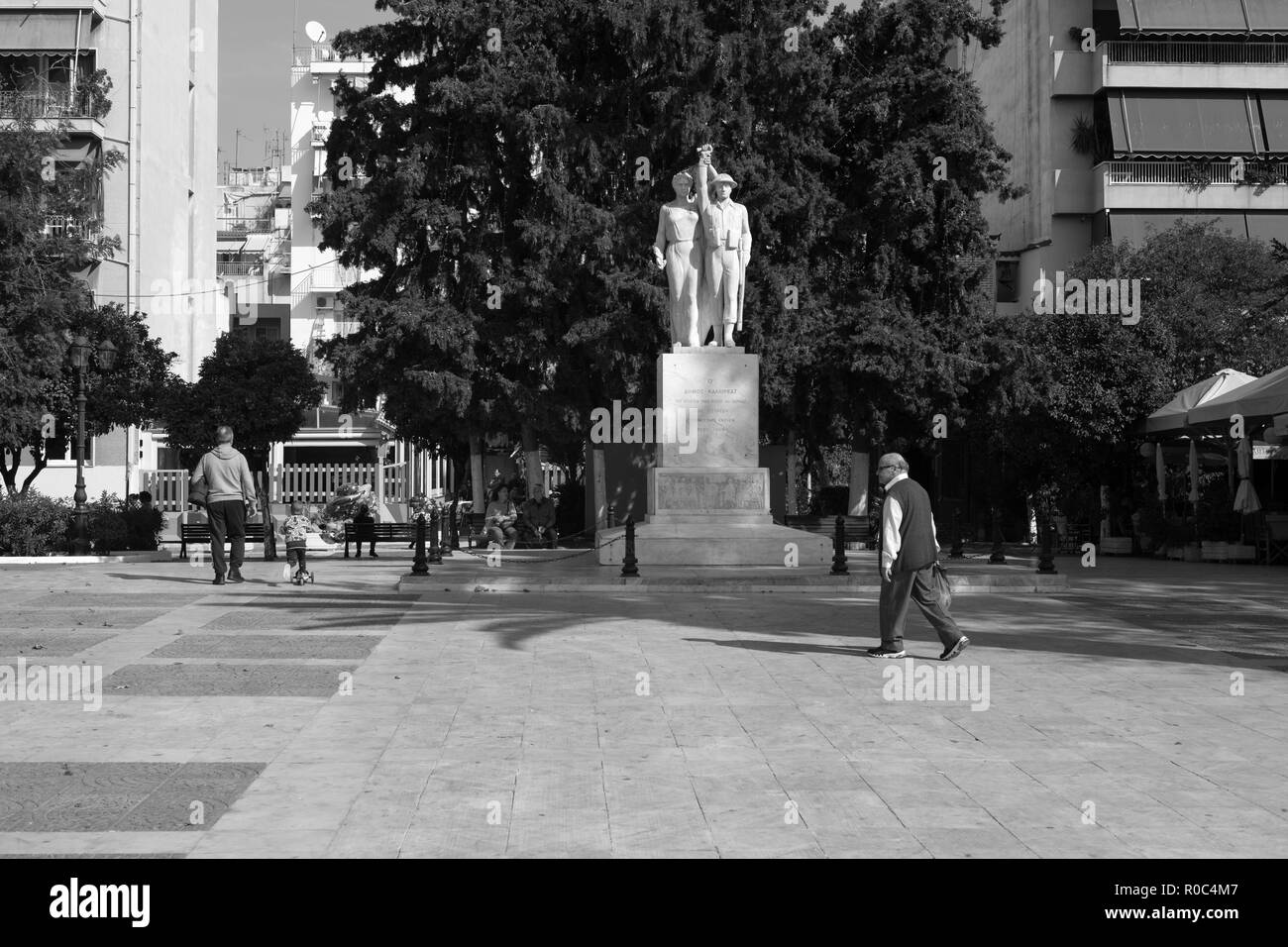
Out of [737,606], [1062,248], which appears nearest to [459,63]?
[737,606]

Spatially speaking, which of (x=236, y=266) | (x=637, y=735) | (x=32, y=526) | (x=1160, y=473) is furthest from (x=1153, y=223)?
(x=236, y=266)

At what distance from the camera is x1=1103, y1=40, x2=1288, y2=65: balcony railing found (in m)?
43.0

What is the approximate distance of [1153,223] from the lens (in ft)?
140

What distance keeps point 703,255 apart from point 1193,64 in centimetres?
2760

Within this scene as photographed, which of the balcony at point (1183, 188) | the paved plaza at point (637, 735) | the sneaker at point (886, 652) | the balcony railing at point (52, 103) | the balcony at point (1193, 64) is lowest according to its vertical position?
A: the paved plaza at point (637, 735)

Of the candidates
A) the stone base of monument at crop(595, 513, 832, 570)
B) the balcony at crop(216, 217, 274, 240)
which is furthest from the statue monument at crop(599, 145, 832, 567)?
the balcony at crop(216, 217, 274, 240)

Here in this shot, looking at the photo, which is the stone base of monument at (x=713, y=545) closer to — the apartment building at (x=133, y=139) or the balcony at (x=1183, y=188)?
the apartment building at (x=133, y=139)

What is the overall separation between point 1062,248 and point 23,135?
2994cm

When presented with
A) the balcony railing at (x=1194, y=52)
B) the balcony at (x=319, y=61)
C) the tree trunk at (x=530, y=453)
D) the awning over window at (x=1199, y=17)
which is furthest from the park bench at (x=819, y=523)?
the balcony at (x=319, y=61)

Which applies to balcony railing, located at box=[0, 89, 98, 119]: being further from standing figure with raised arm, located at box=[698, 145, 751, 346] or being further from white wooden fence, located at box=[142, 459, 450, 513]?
standing figure with raised arm, located at box=[698, 145, 751, 346]

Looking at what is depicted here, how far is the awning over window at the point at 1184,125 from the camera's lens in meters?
42.7

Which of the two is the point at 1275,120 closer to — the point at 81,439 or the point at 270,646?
the point at 81,439

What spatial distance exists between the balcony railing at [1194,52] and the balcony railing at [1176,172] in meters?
3.01
